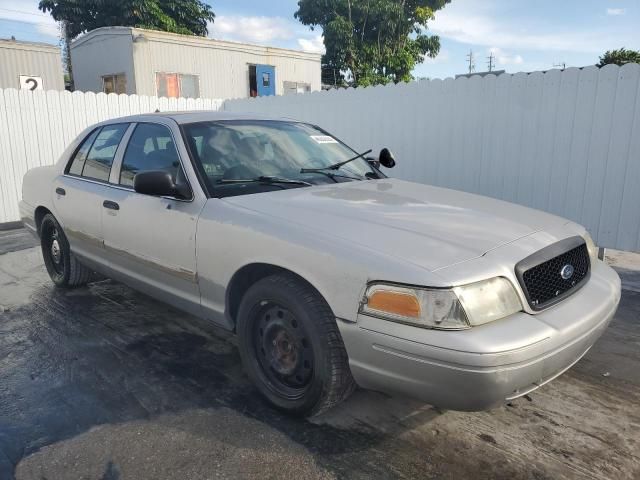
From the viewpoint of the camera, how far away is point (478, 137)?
6996 mm

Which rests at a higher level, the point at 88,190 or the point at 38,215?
the point at 88,190

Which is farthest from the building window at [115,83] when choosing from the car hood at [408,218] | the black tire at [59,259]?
the car hood at [408,218]

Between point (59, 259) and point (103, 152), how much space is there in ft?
4.72

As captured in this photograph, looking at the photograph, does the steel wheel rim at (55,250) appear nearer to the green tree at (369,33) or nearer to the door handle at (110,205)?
the door handle at (110,205)

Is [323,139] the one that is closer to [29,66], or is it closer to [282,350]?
[282,350]

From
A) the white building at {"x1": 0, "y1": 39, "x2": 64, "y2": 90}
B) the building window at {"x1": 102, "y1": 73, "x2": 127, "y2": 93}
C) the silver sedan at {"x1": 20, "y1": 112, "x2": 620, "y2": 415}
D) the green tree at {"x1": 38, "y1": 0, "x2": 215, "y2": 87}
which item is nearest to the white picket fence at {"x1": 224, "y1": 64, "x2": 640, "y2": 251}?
the silver sedan at {"x1": 20, "y1": 112, "x2": 620, "y2": 415}

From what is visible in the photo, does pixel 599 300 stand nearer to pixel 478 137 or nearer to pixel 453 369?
pixel 453 369

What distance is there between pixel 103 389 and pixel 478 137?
5.65 m

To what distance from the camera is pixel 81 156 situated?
4.64m

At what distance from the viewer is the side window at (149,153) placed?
11.4ft

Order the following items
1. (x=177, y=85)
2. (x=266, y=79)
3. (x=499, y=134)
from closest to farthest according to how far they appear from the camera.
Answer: (x=499, y=134) → (x=177, y=85) → (x=266, y=79)

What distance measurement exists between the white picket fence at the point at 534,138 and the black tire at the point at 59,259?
4.93m

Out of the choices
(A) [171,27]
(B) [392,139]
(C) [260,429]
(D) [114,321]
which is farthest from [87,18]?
(C) [260,429]

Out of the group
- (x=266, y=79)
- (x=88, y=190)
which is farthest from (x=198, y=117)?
(x=266, y=79)
